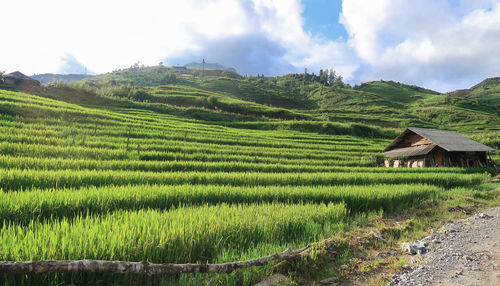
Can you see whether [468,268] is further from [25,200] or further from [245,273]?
[25,200]

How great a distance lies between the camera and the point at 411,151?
2459 centimetres

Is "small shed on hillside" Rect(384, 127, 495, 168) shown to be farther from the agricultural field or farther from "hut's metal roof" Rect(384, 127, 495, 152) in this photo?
the agricultural field

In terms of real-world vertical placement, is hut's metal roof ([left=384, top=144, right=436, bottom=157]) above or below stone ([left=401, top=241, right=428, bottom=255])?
above

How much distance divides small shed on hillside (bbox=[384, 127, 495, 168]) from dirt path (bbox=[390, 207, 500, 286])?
21.1 metres

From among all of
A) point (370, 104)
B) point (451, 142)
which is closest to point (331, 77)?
point (370, 104)

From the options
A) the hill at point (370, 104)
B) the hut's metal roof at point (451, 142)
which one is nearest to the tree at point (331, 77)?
the hill at point (370, 104)

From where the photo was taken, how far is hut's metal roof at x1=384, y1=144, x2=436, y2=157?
75.6ft

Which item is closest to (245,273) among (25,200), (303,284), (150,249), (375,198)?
(303,284)

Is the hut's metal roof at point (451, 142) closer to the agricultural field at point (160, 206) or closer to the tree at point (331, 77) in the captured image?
the agricultural field at point (160, 206)

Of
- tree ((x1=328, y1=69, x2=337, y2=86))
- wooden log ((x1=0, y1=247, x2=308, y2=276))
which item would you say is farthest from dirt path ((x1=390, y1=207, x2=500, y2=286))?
tree ((x1=328, y1=69, x2=337, y2=86))

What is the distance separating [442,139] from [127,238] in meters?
30.3

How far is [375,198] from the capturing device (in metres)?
8.24

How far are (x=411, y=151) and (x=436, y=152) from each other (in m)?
2.20

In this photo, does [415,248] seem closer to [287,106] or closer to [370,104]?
[287,106]
